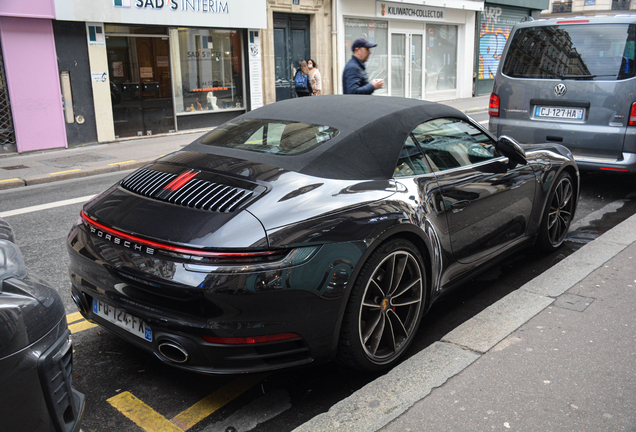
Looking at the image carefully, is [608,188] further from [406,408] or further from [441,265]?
[406,408]

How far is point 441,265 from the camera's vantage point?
3.53m

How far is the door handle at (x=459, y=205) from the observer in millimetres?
3607

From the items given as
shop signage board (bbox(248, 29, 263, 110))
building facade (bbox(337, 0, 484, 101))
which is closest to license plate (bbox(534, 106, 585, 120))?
shop signage board (bbox(248, 29, 263, 110))

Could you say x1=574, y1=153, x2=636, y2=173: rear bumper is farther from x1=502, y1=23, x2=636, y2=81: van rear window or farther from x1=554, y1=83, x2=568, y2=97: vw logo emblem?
x1=502, y1=23, x2=636, y2=81: van rear window

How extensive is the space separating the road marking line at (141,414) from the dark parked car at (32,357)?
2.58ft

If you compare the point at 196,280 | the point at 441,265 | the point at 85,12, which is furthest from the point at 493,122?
the point at 85,12

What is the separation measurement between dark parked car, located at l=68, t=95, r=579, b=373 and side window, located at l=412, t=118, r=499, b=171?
0.01 meters

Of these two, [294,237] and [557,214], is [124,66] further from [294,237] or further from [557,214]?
[294,237]

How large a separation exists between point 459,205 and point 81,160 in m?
9.27

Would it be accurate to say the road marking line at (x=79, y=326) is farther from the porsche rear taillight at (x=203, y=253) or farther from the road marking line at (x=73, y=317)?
the porsche rear taillight at (x=203, y=253)

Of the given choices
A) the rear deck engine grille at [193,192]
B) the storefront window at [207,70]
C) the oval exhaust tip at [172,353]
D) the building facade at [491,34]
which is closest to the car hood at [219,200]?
the rear deck engine grille at [193,192]

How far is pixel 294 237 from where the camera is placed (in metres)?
2.67

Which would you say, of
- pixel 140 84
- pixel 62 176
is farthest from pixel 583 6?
pixel 62 176

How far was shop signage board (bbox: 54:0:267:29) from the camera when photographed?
12.4m
